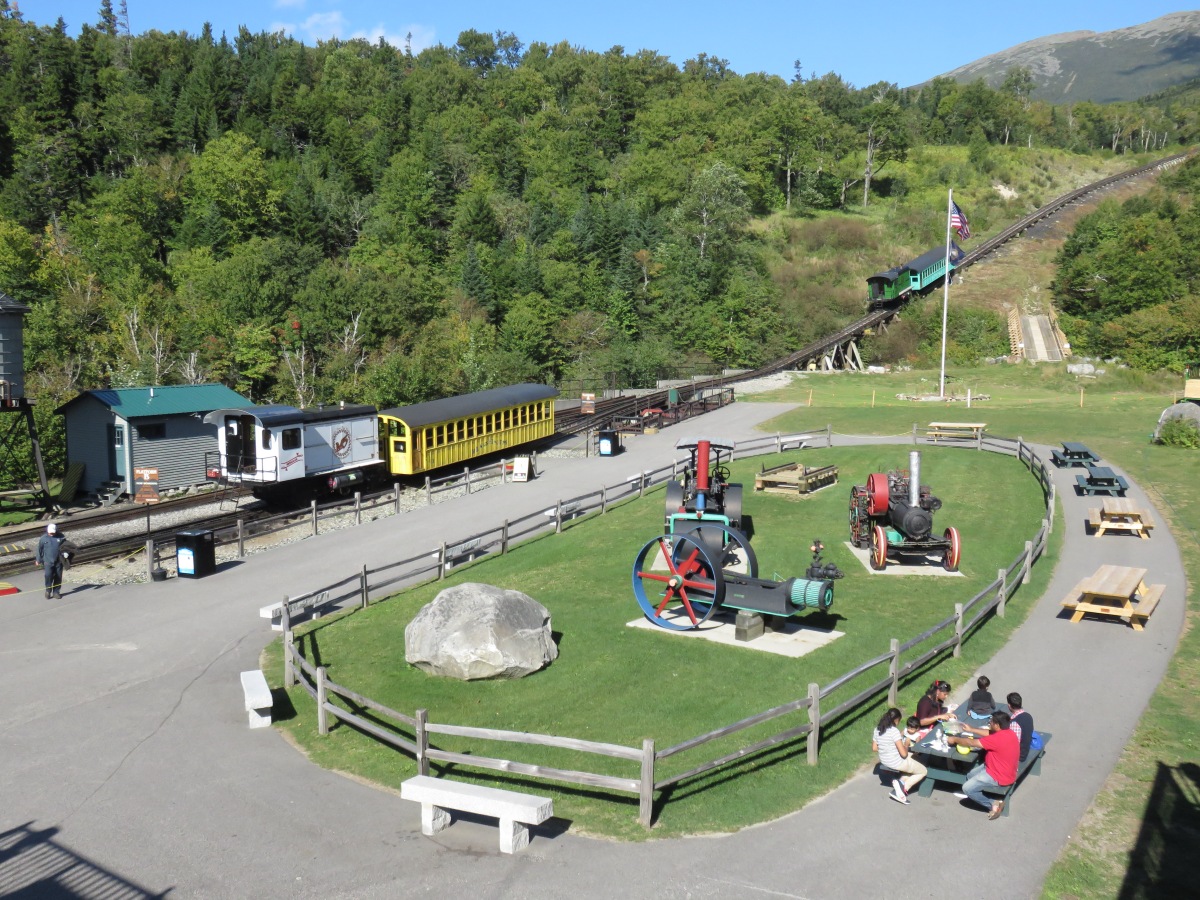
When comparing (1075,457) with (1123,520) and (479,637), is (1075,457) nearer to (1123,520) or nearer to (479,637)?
(1123,520)

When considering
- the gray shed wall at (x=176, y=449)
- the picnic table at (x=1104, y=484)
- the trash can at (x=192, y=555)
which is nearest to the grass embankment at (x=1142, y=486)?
the picnic table at (x=1104, y=484)

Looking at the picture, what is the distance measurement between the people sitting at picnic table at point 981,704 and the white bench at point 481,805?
5692mm

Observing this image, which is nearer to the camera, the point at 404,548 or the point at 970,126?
the point at 404,548

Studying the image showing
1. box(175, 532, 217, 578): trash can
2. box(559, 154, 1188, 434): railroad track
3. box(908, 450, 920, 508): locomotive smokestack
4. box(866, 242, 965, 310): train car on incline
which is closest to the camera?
box(908, 450, 920, 508): locomotive smokestack

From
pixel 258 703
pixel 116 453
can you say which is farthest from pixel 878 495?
pixel 116 453

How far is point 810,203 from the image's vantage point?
330 feet

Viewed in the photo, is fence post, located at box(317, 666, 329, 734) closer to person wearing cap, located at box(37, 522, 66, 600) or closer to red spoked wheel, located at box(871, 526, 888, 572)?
person wearing cap, located at box(37, 522, 66, 600)

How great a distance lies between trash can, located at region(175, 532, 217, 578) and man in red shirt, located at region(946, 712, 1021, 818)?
734 inches

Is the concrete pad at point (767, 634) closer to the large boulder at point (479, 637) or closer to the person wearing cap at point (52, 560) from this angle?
the large boulder at point (479, 637)

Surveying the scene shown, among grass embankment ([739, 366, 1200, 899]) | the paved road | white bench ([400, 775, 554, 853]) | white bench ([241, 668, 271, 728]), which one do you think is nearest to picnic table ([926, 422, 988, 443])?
grass embankment ([739, 366, 1200, 899])

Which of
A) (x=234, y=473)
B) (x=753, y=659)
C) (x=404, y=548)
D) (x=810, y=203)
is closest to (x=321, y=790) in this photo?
(x=753, y=659)

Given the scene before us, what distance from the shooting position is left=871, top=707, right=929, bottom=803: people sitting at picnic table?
11211mm

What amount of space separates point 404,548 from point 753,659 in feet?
41.3

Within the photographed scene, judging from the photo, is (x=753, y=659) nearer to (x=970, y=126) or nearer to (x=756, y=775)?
(x=756, y=775)
